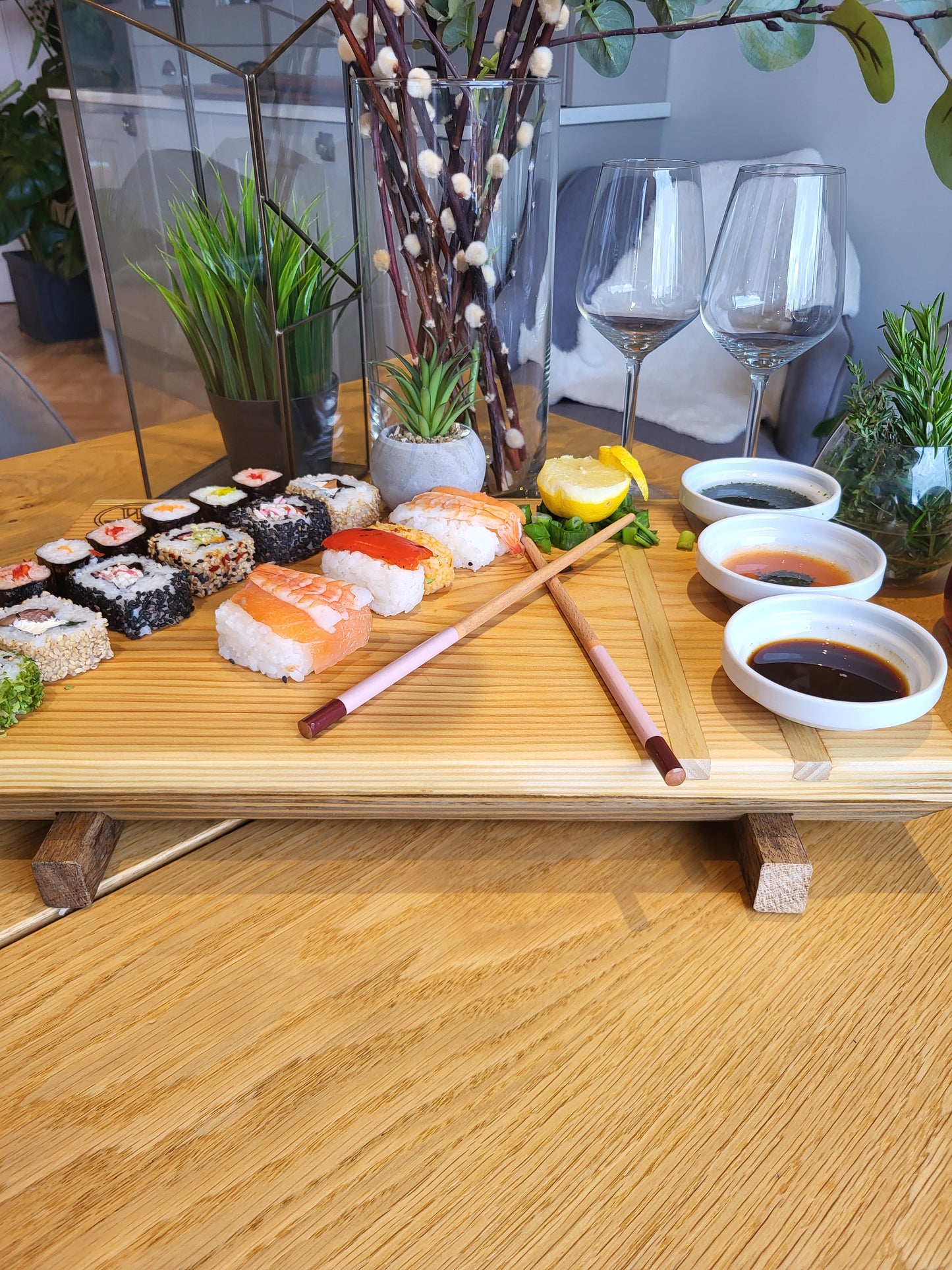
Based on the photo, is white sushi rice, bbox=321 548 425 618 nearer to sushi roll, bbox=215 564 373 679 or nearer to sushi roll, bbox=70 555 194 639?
sushi roll, bbox=215 564 373 679

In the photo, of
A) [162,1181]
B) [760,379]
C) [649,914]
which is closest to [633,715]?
[649,914]

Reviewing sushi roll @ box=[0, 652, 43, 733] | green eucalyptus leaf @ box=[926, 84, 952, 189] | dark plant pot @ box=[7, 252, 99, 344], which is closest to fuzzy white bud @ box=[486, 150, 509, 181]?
green eucalyptus leaf @ box=[926, 84, 952, 189]

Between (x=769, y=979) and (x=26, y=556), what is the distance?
962 mm

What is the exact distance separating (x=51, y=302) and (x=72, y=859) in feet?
16.0

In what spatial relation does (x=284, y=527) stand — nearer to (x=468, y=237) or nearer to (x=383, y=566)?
(x=383, y=566)

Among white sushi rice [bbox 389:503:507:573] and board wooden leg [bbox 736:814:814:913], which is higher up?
white sushi rice [bbox 389:503:507:573]

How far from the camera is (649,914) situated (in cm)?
69

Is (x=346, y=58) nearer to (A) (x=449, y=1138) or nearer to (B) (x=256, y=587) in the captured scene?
(B) (x=256, y=587)

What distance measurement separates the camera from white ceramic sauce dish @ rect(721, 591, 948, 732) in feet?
2.22

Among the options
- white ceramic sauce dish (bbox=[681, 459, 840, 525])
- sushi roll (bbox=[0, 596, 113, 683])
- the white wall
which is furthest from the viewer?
the white wall

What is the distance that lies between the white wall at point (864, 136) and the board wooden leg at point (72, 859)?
102 inches

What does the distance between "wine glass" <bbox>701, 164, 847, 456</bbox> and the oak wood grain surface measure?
61 centimetres

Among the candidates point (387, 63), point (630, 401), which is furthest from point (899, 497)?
point (387, 63)

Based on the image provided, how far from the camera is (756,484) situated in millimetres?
1069
